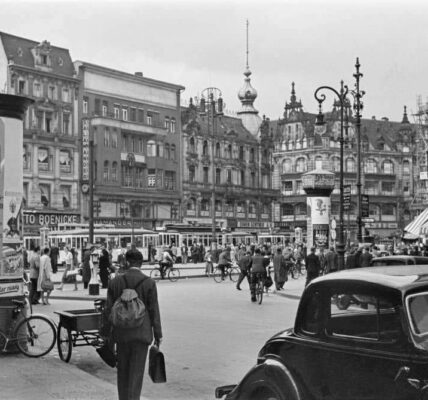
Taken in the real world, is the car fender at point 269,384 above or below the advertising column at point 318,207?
below

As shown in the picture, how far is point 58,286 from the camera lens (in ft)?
97.3

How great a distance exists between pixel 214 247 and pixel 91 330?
37603 millimetres

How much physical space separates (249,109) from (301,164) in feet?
37.9

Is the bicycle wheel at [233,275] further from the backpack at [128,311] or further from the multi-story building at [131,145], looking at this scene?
the backpack at [128,311]

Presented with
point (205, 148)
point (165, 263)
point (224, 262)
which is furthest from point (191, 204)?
point (165, 263)

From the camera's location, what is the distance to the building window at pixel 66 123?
209ft

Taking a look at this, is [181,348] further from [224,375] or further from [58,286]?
[58,286]

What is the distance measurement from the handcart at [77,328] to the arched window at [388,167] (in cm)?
9867

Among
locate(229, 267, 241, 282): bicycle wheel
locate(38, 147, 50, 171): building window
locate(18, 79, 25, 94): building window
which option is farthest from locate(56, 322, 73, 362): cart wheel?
locate(38, 147, 50, 171): building window

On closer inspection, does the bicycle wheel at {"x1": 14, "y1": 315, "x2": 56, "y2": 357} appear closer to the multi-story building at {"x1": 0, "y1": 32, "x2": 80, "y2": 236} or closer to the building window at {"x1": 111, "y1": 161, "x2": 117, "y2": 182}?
the multi-story building at {"x1": 0, "y1": 32, "x2": 80, "y2": 236}

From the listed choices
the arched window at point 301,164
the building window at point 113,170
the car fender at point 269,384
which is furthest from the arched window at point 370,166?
the car fender at point 269,384

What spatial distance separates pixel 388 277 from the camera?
5270 mm

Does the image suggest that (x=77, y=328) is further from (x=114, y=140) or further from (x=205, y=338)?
(x=114, y=140)

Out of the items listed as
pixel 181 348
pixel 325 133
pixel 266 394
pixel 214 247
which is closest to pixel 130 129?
pixel 214 247
